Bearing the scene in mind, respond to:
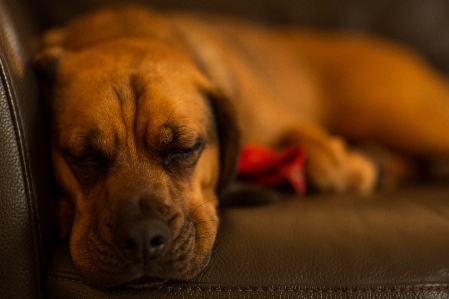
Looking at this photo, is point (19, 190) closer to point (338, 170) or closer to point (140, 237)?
point (140, 237)

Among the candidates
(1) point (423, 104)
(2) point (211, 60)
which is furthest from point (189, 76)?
(1) point (423, 104)

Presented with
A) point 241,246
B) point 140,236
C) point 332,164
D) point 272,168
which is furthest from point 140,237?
point 332,164

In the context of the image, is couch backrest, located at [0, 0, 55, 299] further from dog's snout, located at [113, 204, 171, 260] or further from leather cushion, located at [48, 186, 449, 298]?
dog's snout, located at [113, 204, 171, 260]

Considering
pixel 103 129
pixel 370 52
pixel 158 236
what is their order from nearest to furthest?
pixel 158 236 < pixel 103 129 < pixel 370 52

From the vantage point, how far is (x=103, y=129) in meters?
1.48

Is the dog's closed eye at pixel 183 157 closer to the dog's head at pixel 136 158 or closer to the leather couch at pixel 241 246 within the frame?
the dog's head at pixel 136 158

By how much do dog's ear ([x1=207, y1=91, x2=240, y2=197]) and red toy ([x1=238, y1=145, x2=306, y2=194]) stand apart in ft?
0.80

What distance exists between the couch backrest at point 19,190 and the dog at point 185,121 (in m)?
0.12

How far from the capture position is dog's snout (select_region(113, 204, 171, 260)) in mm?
1253

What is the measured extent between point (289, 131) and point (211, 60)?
578 mm

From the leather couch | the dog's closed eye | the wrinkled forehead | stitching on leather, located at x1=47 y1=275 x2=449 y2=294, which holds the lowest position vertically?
stitching on leather, located at x1=47 y1=275 x2=449 y2=294

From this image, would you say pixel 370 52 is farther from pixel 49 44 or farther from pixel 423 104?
pixel 49 44

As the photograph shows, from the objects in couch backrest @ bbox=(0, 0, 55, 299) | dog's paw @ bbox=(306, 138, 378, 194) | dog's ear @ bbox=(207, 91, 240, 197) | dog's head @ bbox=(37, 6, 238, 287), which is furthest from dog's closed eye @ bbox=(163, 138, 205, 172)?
dog's paw @ bbox=(306, 138, 378, 194)

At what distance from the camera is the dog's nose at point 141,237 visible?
1253mm
